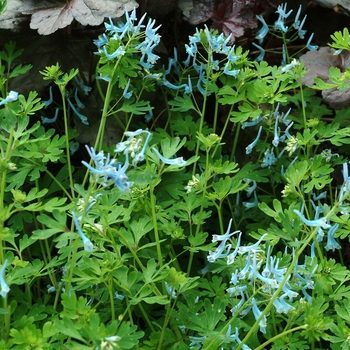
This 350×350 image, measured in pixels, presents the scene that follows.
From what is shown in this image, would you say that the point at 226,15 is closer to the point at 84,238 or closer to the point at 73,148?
the point at 73,148

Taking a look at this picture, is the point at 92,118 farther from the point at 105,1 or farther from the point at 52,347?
the point at 52,347

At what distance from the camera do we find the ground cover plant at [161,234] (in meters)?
1.10

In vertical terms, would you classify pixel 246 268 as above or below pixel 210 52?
below

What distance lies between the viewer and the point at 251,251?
118cm

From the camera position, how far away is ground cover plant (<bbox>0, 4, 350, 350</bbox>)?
3.62 feet

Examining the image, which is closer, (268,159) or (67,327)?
(67,327)

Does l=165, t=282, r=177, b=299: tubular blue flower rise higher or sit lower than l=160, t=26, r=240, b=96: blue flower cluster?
lower

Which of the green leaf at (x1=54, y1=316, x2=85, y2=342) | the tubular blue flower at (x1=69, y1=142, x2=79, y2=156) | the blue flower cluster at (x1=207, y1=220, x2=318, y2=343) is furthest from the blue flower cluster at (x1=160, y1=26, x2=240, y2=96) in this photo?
the green leaf at (x1=54, y1=316, x2=85, y2=342)

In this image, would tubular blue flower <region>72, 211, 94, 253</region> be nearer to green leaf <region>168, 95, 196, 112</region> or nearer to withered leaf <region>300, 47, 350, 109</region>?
green leaf <region>168, 95, 196, 112</region>

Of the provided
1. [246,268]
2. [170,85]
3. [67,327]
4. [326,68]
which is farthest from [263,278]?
[326,68]

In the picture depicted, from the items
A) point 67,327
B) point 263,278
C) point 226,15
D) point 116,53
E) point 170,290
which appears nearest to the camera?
point 67,327

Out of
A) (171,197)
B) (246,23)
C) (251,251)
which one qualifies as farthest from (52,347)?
(246,23)

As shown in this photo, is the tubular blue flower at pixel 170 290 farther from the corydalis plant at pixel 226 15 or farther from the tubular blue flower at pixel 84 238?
the corydalis plant at pixel 226 15

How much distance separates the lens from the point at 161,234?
1453 millimetres
